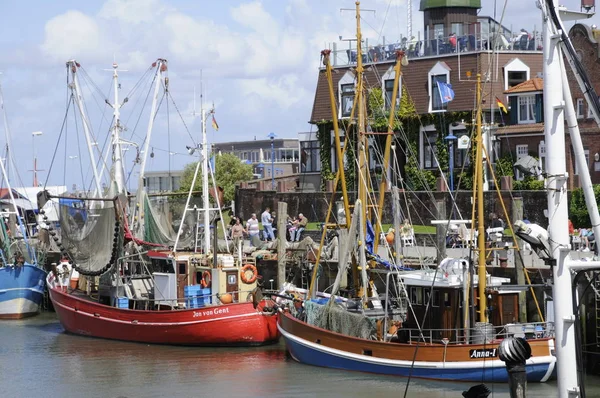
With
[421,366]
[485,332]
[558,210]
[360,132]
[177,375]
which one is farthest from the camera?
[177,375]

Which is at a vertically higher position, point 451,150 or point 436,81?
point 436,81

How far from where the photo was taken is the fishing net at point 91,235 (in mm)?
39938

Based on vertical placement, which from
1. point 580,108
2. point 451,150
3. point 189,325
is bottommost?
point 189,325

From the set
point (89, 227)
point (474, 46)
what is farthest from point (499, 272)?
point (474, 46)

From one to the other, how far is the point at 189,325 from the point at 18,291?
13.9 meters

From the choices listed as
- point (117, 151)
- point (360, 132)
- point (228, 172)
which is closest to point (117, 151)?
point (117, 151)

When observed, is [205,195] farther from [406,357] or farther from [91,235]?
[406,357]

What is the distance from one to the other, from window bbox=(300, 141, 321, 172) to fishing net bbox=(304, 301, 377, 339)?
3282 centimetres

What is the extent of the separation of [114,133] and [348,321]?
15.8 meters

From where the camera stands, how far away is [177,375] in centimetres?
3228

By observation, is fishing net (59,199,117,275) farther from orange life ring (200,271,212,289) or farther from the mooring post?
the mooring post

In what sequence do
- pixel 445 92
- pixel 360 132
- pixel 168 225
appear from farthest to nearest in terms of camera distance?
pixel 445 92 → pixel 168 225 → pixel 360 132

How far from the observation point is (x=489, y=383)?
28.1m

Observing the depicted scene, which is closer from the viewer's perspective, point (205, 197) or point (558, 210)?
point (558, 210)
